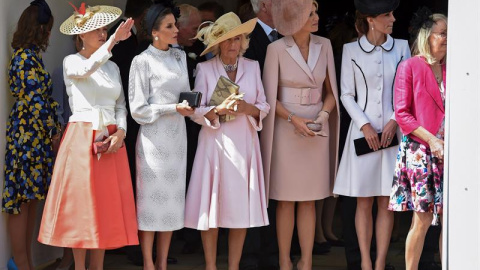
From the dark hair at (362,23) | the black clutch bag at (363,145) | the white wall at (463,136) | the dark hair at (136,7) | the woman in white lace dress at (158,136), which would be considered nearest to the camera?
the white wall at (463,136)

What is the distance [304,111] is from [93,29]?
1.58 m

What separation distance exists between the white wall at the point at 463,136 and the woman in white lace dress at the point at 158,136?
6.38 ft

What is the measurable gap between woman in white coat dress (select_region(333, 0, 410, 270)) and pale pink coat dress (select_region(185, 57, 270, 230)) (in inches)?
24.5

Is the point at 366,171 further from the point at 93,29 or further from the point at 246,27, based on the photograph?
the point at 93,29

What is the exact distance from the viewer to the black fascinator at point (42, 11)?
734 cm

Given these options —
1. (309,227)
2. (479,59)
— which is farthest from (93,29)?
(479,59)

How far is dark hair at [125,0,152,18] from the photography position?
26.7ft

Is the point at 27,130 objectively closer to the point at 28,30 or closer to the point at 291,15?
the point at 28,30

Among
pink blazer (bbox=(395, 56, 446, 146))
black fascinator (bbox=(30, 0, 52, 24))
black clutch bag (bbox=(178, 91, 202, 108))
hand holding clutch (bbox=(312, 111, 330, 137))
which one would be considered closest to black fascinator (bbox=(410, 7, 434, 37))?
pink blazer (bbox=(395, 56, 446, 146))

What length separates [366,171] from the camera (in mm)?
7355

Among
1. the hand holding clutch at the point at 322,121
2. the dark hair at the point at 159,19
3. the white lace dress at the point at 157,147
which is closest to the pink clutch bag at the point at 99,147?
the white lace dress at the point at 157,147

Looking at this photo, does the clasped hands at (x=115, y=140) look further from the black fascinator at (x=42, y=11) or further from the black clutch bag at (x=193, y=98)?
the black fascinator at (x=42, y=11)

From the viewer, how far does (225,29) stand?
725cm

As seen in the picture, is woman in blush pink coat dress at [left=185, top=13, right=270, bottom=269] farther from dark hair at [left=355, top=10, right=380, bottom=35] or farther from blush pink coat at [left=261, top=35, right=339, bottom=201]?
dark hair at [left=355, top=10, right=380, bottom=35]
